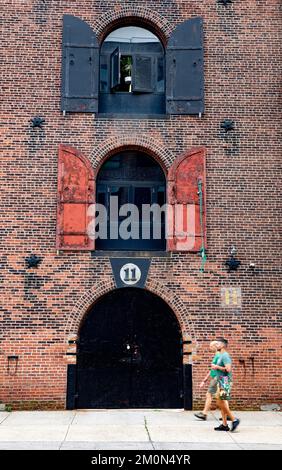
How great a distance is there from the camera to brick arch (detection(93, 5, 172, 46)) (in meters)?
13.2

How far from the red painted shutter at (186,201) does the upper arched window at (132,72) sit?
4.08 feet

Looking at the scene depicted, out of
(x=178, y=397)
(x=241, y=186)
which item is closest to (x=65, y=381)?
(x=178, y=397)

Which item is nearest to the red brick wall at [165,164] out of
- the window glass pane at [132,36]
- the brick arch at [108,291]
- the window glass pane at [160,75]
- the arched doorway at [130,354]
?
the brick arch at [108,291]

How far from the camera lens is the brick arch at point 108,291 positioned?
12.1 m

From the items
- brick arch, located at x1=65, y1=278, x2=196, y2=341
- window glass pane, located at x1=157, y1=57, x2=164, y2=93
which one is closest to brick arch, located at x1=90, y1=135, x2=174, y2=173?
window glass pane, located at x1=157, y1=57, x2=164, y2=93

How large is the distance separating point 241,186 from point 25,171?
16.3 feet

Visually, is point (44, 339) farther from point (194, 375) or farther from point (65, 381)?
point (194, 375)

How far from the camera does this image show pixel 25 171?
12.6m

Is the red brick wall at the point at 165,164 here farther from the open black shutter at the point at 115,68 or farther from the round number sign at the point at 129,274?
the open black shutter at the point at 115,68

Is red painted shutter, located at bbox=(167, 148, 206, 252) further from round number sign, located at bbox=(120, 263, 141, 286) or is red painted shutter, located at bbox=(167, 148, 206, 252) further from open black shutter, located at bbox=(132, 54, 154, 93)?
open black shutter, located at bbox=(132, 54, 154, 93)

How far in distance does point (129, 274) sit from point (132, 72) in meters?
4.79

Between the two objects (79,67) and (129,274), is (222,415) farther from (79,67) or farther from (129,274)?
(79,67)

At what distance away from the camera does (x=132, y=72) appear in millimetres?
13156

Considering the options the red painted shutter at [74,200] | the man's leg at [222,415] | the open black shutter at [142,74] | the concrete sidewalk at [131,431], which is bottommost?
the concrete sidewalk at [131,431]
